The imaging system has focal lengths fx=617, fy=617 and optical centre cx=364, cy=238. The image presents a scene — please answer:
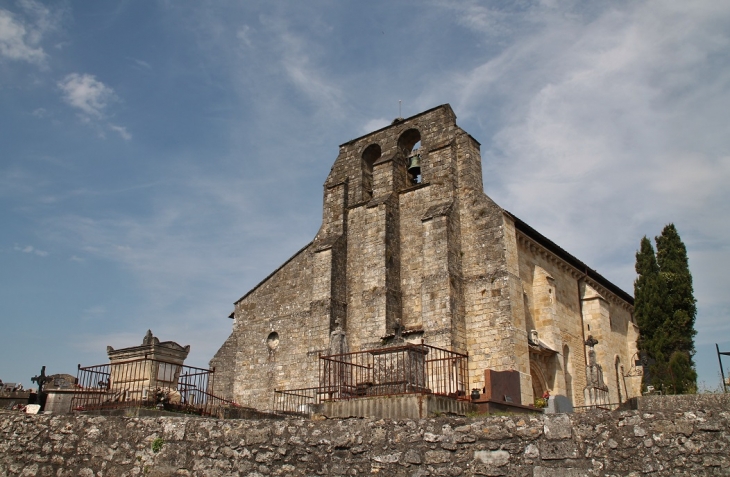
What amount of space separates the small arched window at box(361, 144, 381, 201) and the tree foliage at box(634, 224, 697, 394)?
36.1ft

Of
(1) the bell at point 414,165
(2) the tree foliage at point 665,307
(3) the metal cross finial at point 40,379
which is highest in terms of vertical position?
(1) the bell at point 414,165

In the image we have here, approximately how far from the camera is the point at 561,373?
19.9 metres

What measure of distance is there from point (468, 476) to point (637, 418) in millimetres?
1525

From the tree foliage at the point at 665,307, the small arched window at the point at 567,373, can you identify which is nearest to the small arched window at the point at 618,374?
the tree foliage at the point at 665,307

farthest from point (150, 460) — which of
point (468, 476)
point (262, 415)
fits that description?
point (262, 415)

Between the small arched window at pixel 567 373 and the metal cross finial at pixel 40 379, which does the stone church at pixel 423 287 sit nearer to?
the small arched window at pixel 567 373

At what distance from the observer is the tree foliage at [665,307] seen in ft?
73.0

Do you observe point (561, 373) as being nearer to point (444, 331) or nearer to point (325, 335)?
point (444, 331)

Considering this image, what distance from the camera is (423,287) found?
18.7 meters

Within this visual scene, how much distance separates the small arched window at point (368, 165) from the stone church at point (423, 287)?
52 millimetres

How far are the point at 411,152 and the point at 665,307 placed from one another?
11.0 metres

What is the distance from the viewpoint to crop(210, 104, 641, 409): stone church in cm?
1819

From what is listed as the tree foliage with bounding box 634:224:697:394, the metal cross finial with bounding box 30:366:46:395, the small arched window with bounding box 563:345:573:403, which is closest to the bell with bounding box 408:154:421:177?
the small arched window with bounding box 563:345:573:403

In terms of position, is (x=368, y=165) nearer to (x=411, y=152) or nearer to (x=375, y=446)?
(x=411, y=152)
